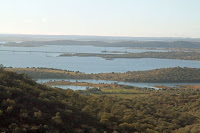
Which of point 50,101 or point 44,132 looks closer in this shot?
point 44,132

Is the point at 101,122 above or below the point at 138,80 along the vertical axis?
above

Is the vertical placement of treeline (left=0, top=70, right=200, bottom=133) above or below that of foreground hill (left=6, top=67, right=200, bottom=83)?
above

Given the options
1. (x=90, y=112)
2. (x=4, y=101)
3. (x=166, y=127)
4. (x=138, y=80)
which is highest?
(x=4, y=101)

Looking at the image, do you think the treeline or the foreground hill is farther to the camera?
the foreground hill

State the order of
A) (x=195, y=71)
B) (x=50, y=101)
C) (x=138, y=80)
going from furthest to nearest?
1. (x=195, y=71)
2. (x=138, y=80)
3. (x=50, y=101)

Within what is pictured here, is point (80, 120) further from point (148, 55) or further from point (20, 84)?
point (148, 55)

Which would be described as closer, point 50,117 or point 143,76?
point 50,117

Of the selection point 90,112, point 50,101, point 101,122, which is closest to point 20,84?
point 50,101

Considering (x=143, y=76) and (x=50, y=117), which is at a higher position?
(x=50, y=117)

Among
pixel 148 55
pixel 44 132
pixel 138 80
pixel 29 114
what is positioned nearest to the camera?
pixel 44 132

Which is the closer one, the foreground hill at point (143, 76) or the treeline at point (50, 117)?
the treeline at point (50, 117)

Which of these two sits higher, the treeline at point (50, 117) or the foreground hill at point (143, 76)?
the treeline at point (50, 117)
